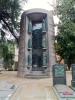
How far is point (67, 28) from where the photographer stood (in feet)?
73.9

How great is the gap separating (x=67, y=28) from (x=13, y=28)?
6479mm

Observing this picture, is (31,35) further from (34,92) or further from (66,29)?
(34,92)

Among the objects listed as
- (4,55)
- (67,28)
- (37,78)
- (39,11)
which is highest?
(39,11)

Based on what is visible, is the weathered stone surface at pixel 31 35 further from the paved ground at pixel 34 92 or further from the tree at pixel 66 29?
the paved ground at pixel 34 92

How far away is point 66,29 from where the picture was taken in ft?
74.0

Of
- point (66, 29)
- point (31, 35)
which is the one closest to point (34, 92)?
point (66, 29)

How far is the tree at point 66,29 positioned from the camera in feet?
73.0

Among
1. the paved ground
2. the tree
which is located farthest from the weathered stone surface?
the paved ground

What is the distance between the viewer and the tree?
22266 millimetres

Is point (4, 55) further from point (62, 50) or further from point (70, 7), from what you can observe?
point (70, 7)

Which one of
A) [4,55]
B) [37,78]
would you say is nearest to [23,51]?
[37,78]

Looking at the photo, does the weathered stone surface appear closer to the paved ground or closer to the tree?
the tree

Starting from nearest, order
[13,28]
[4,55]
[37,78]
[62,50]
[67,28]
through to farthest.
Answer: [37,78] < [67,28] < [62,50] < [13,28] < [4,55]

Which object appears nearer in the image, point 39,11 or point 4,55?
point 39,11
